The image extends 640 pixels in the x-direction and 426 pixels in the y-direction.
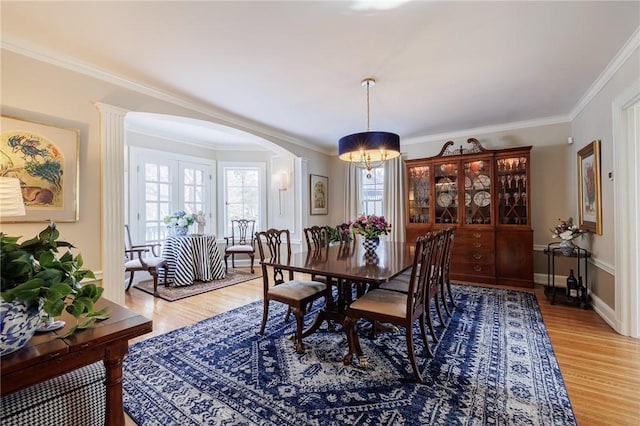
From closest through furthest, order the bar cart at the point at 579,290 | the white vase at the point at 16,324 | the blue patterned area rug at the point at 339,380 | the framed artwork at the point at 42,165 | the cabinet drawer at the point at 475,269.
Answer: the white vase at the point at 16,324, the blue patterned area rug at the point at 339,380, the framed artwork at the point at 42,165, the bar cart at the point at 579,290, the cabinet drawer at the point at 475,269

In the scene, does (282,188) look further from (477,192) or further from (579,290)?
(579,290)

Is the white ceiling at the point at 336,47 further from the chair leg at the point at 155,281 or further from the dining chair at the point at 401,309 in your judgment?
the chair leg at the point at 155,281

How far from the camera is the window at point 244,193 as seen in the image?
6.00 meters

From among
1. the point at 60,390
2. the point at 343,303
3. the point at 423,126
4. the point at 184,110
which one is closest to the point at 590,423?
the point at 343,303

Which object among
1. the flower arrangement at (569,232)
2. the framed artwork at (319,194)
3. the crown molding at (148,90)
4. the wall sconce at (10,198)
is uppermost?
the crown molding at (148,90)

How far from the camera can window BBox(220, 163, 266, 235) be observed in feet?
19.7

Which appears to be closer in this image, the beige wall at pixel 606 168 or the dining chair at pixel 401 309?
the dining chair at pixel 401 309

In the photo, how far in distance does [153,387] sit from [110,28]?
101 inches

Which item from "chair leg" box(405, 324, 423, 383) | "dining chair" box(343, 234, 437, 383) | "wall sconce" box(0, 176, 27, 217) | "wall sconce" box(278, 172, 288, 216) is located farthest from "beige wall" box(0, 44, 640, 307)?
"chair leg" box(405, 324, 423, 383)

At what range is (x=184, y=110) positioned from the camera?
11.1 feet

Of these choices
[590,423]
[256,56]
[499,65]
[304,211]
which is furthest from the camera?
[304,211]

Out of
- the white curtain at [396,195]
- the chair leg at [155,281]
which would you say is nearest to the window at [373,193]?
the white curtain at [396,195]

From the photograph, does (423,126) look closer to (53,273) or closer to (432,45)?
(432,45)

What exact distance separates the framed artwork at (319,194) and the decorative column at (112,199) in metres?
3.40
